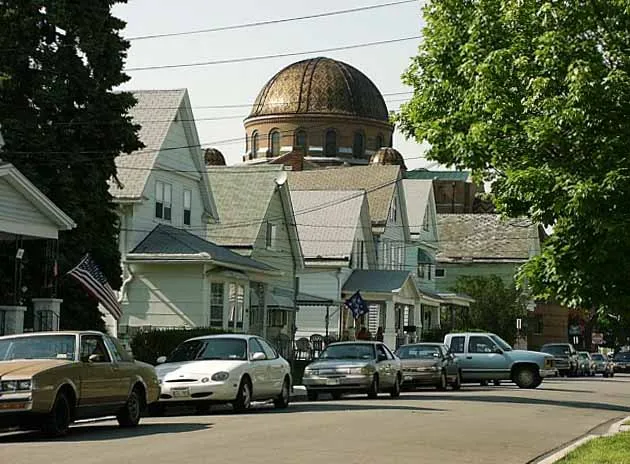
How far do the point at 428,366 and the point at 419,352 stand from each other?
1170 mm

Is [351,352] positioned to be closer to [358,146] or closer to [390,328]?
[390,328]

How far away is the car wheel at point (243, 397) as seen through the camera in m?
23.9

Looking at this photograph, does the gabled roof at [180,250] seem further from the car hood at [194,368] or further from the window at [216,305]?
the car hood at [194,368]

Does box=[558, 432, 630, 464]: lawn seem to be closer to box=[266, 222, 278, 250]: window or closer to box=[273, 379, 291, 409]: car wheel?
box=[273, 379, 291, 409]: car wheel

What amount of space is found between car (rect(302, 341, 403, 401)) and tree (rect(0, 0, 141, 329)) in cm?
769

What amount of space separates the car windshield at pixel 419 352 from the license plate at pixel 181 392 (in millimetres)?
13950

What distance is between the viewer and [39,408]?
55.5 feet

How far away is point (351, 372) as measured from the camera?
2978 cm

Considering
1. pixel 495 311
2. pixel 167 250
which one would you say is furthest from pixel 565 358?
pixel 167 250

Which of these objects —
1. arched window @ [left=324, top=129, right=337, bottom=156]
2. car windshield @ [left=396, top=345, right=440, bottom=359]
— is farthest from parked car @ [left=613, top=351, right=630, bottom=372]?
car windshield @ [left=396, top=345, right=440, bottom=359]

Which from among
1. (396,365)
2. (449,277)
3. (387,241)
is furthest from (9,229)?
(449,277)

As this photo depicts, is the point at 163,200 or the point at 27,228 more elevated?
the point at 163,200

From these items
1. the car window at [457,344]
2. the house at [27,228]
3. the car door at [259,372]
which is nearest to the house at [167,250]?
the car window at [457,344]

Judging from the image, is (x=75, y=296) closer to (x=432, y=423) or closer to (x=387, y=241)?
(x=432, y=423)
